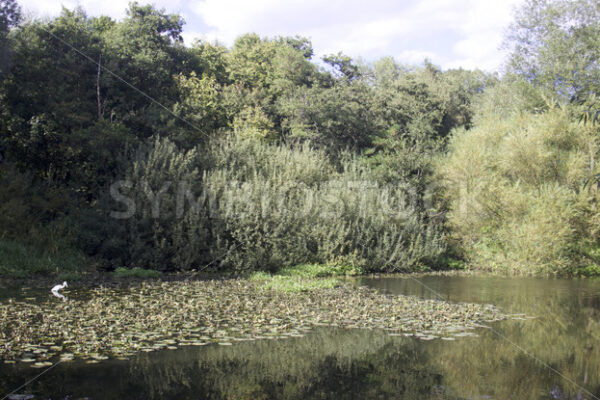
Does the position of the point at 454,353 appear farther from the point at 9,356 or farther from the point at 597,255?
the point at 597,255

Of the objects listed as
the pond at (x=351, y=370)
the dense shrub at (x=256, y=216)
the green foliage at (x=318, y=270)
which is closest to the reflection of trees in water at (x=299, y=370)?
the pond at (x=351, y=370)

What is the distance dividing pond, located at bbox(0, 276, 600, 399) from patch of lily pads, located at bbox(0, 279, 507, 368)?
15.3 inches

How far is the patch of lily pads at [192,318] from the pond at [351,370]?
15.3 inches

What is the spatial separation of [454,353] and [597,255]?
55.7ft

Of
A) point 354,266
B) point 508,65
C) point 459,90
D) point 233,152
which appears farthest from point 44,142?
point 459,90

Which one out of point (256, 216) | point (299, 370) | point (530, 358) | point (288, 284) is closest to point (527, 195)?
point (256, 216)

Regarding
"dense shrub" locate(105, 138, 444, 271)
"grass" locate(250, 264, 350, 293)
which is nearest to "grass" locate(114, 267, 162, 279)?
"dense shrub" locate(105, 138, 444, 271)

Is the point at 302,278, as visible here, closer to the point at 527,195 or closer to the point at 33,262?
the point at 33,262

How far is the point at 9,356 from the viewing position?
6891mm

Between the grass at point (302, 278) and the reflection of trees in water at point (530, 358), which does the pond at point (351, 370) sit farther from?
the grass at point (302, 278)

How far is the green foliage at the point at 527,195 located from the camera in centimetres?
2003

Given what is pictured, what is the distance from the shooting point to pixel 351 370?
7.03 metres

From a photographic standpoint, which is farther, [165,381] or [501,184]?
[501,184]

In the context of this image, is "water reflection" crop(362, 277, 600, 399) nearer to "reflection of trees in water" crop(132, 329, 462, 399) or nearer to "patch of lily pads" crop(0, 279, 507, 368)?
"reflection of trees in water" crop(132, 329, 462, 399)
